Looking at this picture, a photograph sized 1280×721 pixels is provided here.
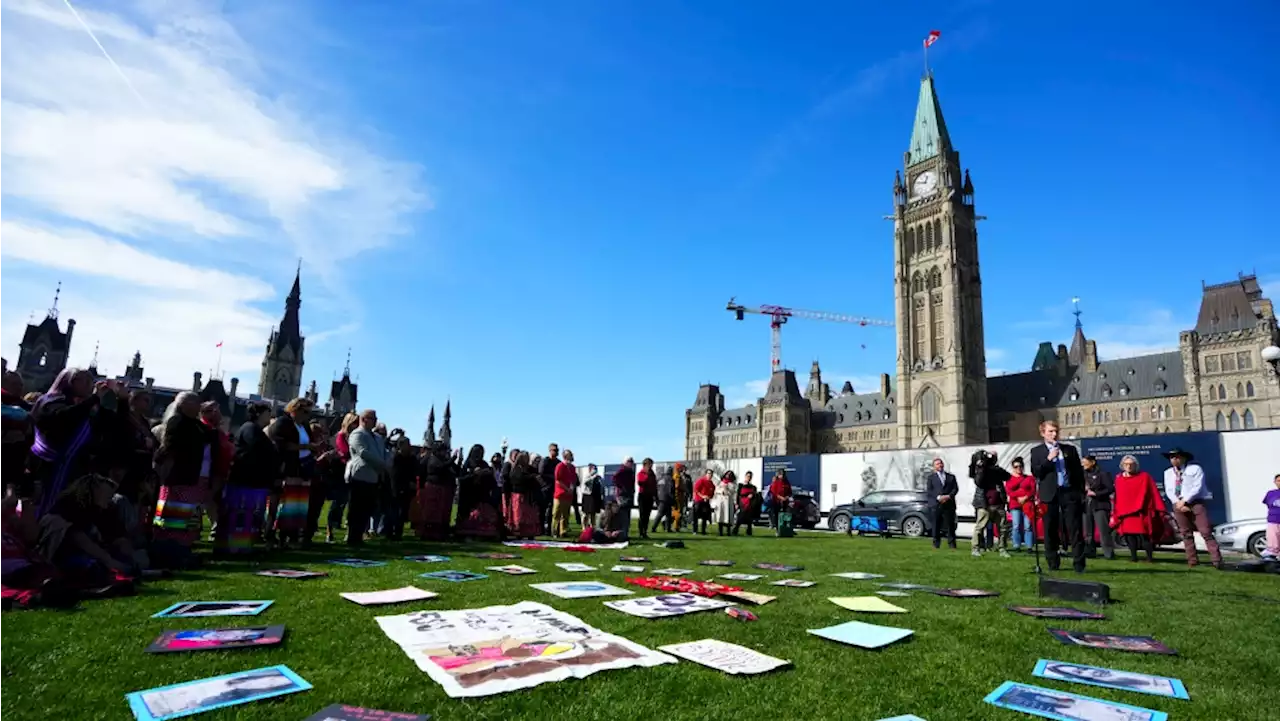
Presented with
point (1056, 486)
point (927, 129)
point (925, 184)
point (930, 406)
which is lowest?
point (1056, 486)

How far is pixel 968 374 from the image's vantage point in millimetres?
83312

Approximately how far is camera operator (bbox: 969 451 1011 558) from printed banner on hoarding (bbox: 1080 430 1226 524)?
6798 millimetres

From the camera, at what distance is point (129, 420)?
21.8 ft

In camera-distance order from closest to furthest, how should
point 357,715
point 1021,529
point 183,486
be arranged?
point 357,715 < point 183,486 < point 1021,529

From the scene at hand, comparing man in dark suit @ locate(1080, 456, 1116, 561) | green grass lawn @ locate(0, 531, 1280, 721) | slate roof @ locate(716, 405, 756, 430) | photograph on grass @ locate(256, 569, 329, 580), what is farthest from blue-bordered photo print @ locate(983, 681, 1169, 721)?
slate roof @ locate(716, 405, 756, 430)

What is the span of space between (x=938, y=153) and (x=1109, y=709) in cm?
10477

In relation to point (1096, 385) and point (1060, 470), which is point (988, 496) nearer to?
point (1060, 470)

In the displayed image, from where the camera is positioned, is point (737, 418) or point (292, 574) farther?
point (737, 418)

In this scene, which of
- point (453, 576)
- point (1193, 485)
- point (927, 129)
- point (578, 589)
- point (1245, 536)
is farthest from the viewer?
point (927, 129)

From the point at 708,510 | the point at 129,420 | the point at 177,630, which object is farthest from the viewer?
the point at 708,510

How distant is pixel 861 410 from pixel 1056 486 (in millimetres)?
101303

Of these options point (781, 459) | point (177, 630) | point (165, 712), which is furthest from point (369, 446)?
point (781, 459)

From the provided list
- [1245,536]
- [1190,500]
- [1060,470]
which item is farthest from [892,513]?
[1060,470]

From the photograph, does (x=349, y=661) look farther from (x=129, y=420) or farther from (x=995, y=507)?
(x=995, y=507)
